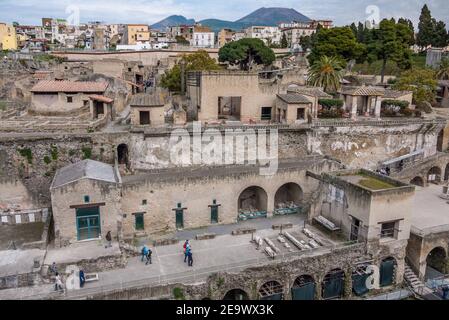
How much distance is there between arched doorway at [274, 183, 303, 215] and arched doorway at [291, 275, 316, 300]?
7.09 metres

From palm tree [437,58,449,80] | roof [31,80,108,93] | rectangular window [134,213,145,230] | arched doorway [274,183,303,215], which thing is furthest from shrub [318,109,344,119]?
palm tree [437,58,449,80]

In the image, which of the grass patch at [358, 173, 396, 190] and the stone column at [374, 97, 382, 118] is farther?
the stone column at [374, 97, 382, 118]

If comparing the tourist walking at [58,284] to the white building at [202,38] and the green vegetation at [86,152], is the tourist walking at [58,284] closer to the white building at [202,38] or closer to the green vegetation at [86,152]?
the green vegetation at [86,152]

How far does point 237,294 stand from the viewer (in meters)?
21.9

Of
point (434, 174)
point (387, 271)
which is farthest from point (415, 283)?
point (434, 174)

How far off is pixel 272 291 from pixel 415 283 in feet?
32.2

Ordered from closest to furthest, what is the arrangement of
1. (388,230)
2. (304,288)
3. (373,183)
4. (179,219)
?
(304,288) < (388,230) < (373,183) < (179,219)

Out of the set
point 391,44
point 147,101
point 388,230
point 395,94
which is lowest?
point 388,230

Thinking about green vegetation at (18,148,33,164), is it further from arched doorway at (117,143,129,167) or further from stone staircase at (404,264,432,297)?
stone staircase at (404,264,432,297)

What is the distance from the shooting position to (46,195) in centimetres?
2859

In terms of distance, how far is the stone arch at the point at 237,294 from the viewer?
71.0 ft

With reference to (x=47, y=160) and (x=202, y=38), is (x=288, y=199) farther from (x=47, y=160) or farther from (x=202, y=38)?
(x=202, y=38)

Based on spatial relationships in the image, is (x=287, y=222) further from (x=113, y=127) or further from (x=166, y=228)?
(x=113, y=127)

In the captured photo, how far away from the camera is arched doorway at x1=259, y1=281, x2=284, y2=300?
21.7 metres
